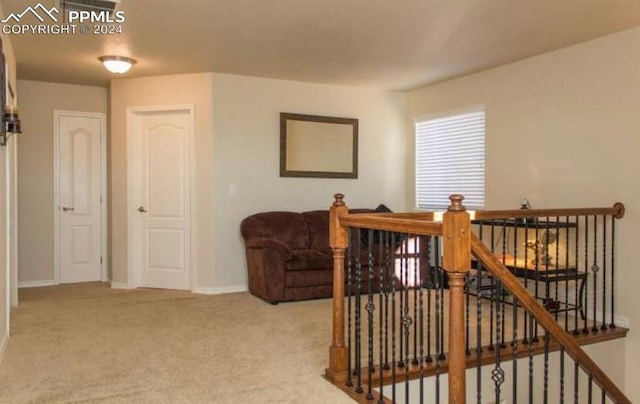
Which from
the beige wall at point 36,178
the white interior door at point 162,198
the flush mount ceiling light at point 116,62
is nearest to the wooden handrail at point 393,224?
the flush mount ceiling light at point 116,62

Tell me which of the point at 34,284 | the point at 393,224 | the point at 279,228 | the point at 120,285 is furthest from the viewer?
the point at 34,284

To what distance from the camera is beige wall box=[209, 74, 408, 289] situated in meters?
5.57

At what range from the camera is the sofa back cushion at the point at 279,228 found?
5426mm

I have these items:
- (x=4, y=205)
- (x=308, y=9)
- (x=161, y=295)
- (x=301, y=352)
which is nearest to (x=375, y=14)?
(x=308, y=9)

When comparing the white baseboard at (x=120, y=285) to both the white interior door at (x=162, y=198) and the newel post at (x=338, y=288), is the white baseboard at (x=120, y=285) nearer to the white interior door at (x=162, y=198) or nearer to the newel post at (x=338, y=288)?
the white interior door at (x=162, y=198)

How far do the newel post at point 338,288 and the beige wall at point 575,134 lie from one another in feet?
8.58

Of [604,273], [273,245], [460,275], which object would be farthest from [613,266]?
[273,245]

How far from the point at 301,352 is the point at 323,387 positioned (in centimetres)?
64

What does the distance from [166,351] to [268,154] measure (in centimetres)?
286

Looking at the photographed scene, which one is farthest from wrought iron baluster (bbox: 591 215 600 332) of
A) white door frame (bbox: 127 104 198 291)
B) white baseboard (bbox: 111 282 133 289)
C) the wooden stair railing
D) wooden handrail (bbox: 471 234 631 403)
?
white baseboard (bbox: 111 282 133 289)

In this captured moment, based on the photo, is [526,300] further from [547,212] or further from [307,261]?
[307,261]

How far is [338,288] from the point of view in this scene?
2914 millimetres

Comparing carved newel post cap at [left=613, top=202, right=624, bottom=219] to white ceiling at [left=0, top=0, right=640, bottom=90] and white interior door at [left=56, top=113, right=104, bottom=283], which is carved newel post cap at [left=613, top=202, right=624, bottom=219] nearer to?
white ceiling at [left=0, top=0, right=640, bottom=90]

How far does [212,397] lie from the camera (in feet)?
8.89
